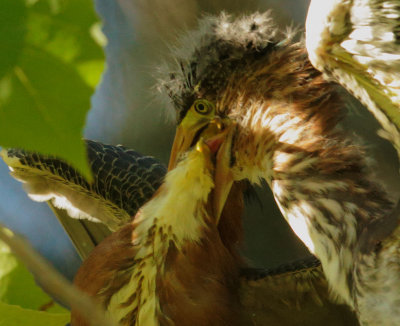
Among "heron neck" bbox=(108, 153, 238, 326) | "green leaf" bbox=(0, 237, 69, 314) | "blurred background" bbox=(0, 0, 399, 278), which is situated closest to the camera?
"green leaf" bbox=(0, 237, 69, 314)

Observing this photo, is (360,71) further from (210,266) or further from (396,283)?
(210,266)

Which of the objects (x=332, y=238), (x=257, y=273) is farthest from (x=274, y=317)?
(x=332, y=238)

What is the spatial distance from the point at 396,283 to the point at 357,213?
0.14 m

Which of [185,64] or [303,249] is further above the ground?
[185,64]

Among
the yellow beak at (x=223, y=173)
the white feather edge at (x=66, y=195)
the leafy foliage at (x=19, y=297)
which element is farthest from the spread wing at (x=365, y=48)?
the white feather edge at (x=66, y=195)

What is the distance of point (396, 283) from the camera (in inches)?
24.1

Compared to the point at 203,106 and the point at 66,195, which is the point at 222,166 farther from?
the point at 66,195

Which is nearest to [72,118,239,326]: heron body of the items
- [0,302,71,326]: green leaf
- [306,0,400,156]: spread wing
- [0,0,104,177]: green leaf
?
[0,302,71,326]: green leaf

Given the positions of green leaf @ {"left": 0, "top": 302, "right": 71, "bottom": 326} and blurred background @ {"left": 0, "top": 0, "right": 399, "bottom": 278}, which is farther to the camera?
blurred background @ {"left": 0, "top": 0, "right": 399, "bottom": 278}

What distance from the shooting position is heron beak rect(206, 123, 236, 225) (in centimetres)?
95

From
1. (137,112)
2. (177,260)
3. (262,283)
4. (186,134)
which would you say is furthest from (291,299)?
(137,112)

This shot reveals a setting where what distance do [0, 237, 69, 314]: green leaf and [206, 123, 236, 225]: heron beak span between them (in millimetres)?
328

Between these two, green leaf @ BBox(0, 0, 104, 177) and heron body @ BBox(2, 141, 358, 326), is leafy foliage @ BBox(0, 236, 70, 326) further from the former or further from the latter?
green leaf @ BBox(0, 0, 104, 177)

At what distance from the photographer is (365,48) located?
2.01ft
